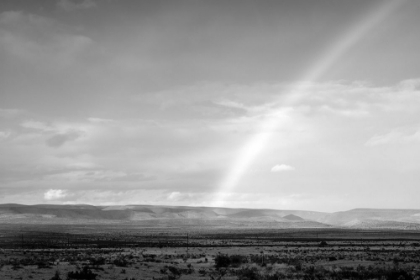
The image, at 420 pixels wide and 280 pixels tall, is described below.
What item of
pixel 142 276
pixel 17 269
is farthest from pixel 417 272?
pixel 17 269

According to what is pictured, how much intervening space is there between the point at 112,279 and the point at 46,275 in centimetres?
458

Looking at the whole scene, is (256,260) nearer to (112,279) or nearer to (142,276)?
(142,276)

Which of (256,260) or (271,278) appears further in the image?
(256,260)

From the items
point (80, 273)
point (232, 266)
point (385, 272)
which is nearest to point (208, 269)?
point (232, 266)

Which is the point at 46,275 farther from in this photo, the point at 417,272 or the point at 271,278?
the point at 417,272

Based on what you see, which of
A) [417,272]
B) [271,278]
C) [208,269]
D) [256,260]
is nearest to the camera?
[271,278]

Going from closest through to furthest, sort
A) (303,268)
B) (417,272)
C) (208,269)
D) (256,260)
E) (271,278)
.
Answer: (271,278), (417,272), (303,268), (208,269), (256,260)

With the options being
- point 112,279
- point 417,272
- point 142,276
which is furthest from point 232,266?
point 417,272

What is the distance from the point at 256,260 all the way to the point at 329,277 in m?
12.5

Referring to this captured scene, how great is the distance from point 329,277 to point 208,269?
1070 centimetres

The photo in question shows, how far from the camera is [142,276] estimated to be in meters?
32.7

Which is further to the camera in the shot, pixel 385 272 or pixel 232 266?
pixel 232 266

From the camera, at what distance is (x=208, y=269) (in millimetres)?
37000

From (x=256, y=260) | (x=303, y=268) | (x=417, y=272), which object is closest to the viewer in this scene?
(x=417, y=272)
